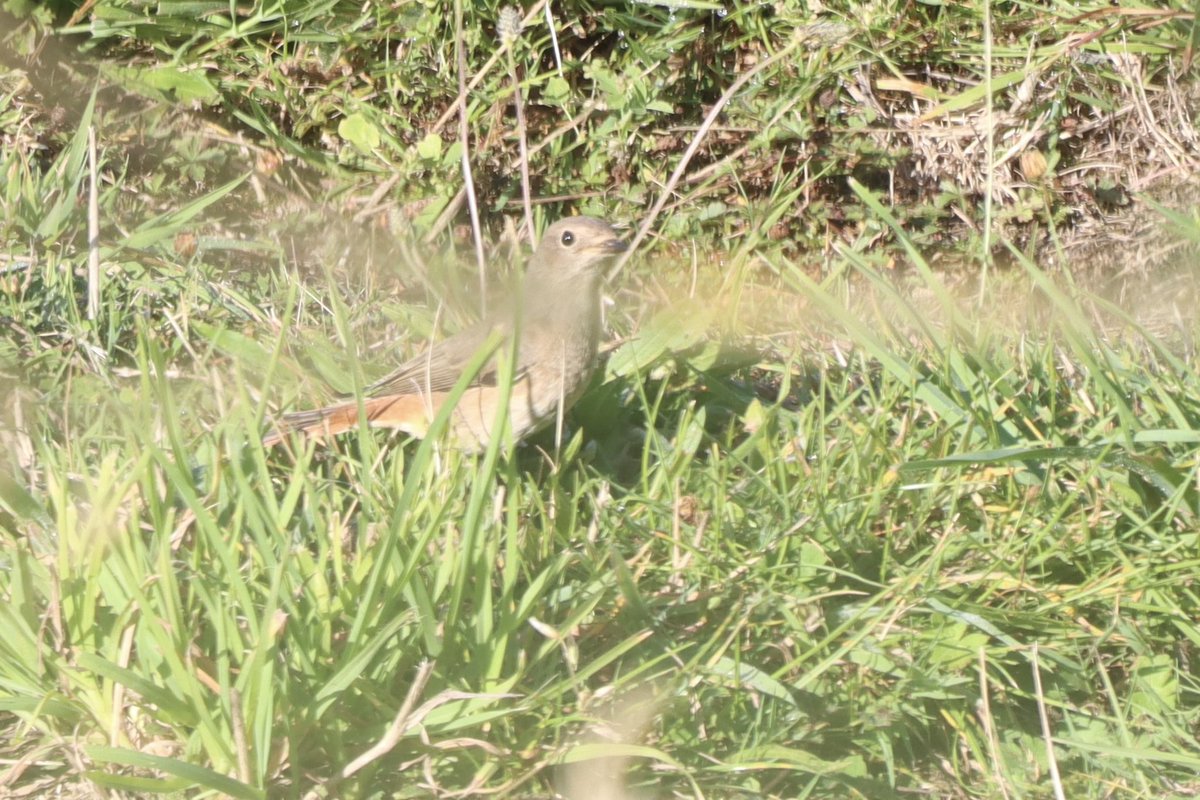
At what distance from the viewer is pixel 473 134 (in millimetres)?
5914

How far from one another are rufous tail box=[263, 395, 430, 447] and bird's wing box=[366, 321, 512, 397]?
3 cm

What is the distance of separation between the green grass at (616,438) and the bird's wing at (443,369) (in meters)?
0.13

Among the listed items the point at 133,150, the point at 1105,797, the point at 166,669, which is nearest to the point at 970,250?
the point at 1105,797

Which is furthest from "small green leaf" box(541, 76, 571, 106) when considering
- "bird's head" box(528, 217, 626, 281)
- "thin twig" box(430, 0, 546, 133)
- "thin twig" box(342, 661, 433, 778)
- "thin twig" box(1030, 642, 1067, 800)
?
"thin twig" box(342, 661, 433, 778)

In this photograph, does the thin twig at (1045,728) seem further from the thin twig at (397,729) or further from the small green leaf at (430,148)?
the small green leaf at (430,148)

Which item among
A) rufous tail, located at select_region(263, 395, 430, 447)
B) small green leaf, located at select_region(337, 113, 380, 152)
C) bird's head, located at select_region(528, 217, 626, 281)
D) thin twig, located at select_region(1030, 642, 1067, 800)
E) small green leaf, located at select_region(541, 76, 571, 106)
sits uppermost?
small green leaf, located at select_region(541, 76, 571, 106)

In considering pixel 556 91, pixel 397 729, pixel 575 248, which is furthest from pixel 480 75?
pixel 397 729

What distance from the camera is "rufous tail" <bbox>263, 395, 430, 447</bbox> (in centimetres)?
406

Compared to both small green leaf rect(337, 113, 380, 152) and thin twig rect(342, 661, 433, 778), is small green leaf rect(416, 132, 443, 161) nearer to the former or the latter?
small green leaf rect(337, 113, 380, 152)

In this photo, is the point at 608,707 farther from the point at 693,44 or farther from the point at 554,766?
the point at 693,44

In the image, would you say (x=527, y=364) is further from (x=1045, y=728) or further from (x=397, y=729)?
(x=1045, y=728)

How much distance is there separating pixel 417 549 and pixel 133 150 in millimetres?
3560

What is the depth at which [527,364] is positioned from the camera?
4445 mm

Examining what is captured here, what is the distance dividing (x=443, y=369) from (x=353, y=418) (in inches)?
12.6
